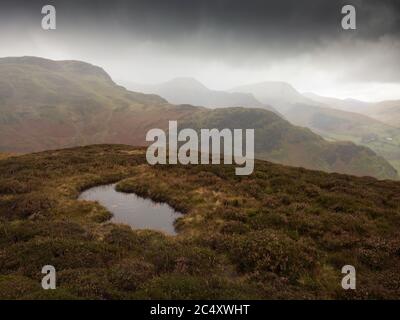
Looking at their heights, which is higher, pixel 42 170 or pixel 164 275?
pixel 42 170

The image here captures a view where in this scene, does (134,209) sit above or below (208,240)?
above

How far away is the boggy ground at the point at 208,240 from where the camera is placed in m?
13.0

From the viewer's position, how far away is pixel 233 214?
2170 centimetres

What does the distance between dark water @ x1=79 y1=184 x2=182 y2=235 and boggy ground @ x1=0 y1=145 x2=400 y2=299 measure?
2.62 feet

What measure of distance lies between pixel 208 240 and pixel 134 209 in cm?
753

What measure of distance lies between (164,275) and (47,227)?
28.1ft

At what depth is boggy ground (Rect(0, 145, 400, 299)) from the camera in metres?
13.0

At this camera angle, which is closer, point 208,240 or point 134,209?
point 208,240

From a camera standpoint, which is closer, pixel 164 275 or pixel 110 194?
pixel 164 275

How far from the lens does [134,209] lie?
2353 centimetres

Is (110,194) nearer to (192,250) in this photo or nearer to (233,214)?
(233,214)

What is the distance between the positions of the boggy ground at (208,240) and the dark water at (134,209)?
80 cm

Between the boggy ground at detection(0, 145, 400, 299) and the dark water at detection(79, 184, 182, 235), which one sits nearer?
the boggy ground at detection(0, 145, 400, 299)
